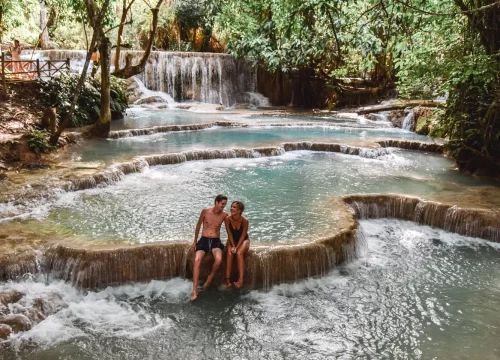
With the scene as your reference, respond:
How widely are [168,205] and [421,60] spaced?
6.02 meters

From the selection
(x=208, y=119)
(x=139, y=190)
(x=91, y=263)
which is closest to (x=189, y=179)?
(x=139, y=190)

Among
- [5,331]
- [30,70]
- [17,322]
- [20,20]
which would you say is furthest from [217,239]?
[20,20]

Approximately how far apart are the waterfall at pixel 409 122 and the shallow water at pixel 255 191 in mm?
4843

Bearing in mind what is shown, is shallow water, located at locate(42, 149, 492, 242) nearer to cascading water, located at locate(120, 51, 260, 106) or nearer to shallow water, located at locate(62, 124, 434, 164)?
shallow water, located at locate(62, 124, 434, 164)

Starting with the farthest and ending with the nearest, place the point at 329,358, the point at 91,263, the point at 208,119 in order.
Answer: the point at 208,119, the point at 91,263, the point at 329,358

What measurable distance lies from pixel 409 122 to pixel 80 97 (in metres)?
12.6

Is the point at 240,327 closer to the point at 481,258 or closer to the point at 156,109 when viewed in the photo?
the point at 481,258

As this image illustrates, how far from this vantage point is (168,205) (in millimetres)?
8523

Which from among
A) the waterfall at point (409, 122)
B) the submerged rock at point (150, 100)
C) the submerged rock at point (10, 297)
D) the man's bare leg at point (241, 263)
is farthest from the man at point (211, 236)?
the submerged rock at point (150, 100)

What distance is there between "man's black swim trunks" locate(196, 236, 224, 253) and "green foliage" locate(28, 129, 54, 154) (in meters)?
6.84

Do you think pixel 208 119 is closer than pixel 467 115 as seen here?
No

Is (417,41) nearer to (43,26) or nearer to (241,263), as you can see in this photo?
(241,263)

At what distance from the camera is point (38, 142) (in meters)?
11.1

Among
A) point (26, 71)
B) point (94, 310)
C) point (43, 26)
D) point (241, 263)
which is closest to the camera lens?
point (94, 310)
